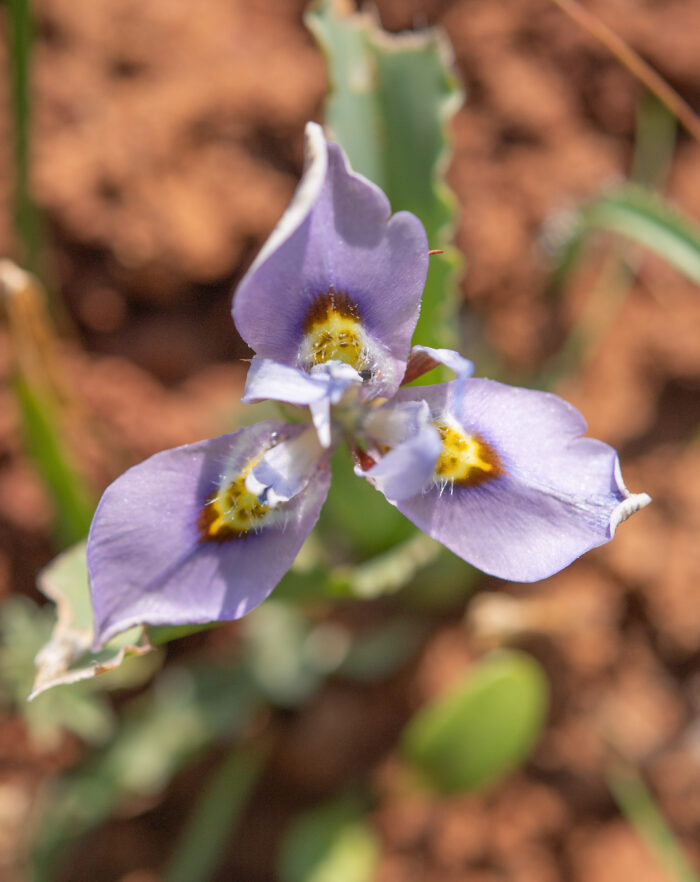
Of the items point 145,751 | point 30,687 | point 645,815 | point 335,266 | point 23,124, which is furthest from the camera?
point 645,815

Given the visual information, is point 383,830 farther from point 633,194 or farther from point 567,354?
point 633,194

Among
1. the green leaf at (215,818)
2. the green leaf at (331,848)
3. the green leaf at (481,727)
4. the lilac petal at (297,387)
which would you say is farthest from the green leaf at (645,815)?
the lilac petal at (297,387)

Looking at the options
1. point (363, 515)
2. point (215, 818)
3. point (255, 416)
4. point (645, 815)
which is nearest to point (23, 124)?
point (255, 416)

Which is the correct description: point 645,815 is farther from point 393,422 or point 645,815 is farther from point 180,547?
point 180,547

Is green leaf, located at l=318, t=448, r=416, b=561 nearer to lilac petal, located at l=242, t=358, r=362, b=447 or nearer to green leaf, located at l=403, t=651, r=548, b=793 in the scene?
green leaf, located at l=403, t=651, r=548, b=793

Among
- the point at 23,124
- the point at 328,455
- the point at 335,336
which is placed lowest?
the point at 23,124

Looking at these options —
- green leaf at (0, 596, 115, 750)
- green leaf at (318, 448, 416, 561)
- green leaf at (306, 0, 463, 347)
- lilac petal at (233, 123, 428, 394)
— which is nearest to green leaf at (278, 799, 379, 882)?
green leaf at (0, 596, 115, 750)
